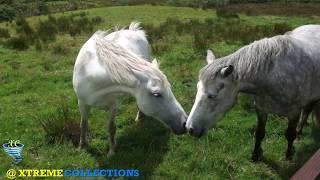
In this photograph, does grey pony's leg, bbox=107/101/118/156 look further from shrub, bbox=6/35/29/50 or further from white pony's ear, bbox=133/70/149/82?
shrub, bbox=6/35/29/50

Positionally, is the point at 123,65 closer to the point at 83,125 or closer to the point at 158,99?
the point at 158,99

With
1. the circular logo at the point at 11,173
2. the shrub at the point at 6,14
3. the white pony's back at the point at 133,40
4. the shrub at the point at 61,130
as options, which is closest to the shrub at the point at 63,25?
the white pony's back at the point at 133,40

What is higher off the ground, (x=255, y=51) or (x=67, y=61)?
(x=255, y=51)

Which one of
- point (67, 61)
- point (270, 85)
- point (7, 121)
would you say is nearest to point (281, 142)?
point (270, 85)

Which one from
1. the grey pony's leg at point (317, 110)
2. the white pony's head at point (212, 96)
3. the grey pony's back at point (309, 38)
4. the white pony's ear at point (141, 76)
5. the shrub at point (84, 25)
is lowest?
the grey pony's leg at point (317, 110)

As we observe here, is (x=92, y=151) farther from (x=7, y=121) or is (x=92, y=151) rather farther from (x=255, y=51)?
(x=255, y=51)

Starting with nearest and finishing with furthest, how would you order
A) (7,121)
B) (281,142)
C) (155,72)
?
1. (155,72)
2. (281,142)
3. (7,121)

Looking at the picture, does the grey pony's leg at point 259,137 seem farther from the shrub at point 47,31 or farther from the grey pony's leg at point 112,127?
the shrub at point 47,31

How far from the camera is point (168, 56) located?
10.5 m

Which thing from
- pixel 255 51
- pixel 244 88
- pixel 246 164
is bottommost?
pixel 246 164

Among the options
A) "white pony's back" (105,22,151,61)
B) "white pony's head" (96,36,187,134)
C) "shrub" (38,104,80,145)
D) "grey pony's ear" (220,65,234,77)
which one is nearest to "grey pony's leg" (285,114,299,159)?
"grey pony's ear" (220,65,234,77)

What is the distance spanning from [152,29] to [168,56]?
418cm

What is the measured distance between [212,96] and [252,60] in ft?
2.26

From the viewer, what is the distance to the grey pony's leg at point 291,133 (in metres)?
5.13
